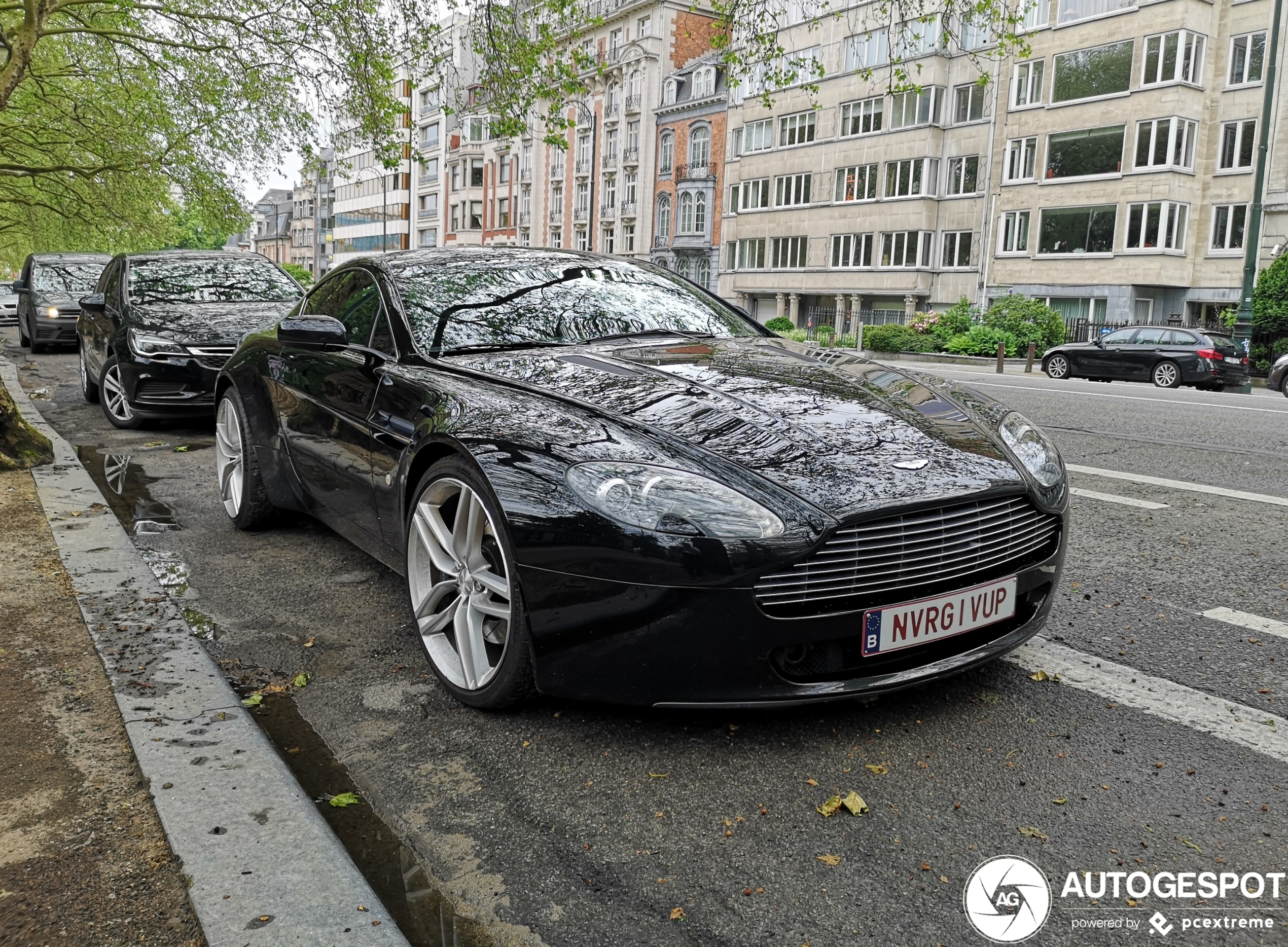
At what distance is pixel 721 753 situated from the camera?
114 inches

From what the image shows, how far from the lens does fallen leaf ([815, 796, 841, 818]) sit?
257 cm

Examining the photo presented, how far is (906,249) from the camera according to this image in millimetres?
41031

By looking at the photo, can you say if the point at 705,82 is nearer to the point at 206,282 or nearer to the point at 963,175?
the point at 963,175

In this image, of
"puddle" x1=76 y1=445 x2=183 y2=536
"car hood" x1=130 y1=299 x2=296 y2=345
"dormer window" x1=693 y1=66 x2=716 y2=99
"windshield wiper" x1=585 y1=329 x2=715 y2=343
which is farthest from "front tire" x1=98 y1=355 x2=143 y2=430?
"dormer window" x1=693 y1=66 x2=716 y2=99

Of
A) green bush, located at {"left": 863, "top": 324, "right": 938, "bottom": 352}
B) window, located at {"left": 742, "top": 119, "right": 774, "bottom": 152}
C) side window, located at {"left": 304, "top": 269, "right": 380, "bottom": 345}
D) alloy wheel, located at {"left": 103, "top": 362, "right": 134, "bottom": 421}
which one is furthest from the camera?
window, located at {"left": 742, "top": 119, "right": 774, "bottom": 152}

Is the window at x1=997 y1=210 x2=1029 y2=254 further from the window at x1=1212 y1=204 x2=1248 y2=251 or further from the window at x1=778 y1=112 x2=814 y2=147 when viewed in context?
the window at x1=778 y1=112 x2=814 y2=147

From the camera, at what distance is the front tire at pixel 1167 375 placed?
2236cm

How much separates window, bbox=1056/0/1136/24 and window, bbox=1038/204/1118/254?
6.31 m

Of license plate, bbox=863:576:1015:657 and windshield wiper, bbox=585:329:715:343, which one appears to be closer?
license plate, bbox=863:576:1015:657

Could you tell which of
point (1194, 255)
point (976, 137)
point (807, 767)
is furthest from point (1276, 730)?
point (976, 137)

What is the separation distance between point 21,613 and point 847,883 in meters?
3.42

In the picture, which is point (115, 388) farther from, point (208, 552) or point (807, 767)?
point (807, 767)

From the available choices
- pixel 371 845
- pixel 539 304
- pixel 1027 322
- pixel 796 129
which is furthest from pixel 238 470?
pixel 796 129

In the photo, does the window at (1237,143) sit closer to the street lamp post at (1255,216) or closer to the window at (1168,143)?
the window at (1168,143)
